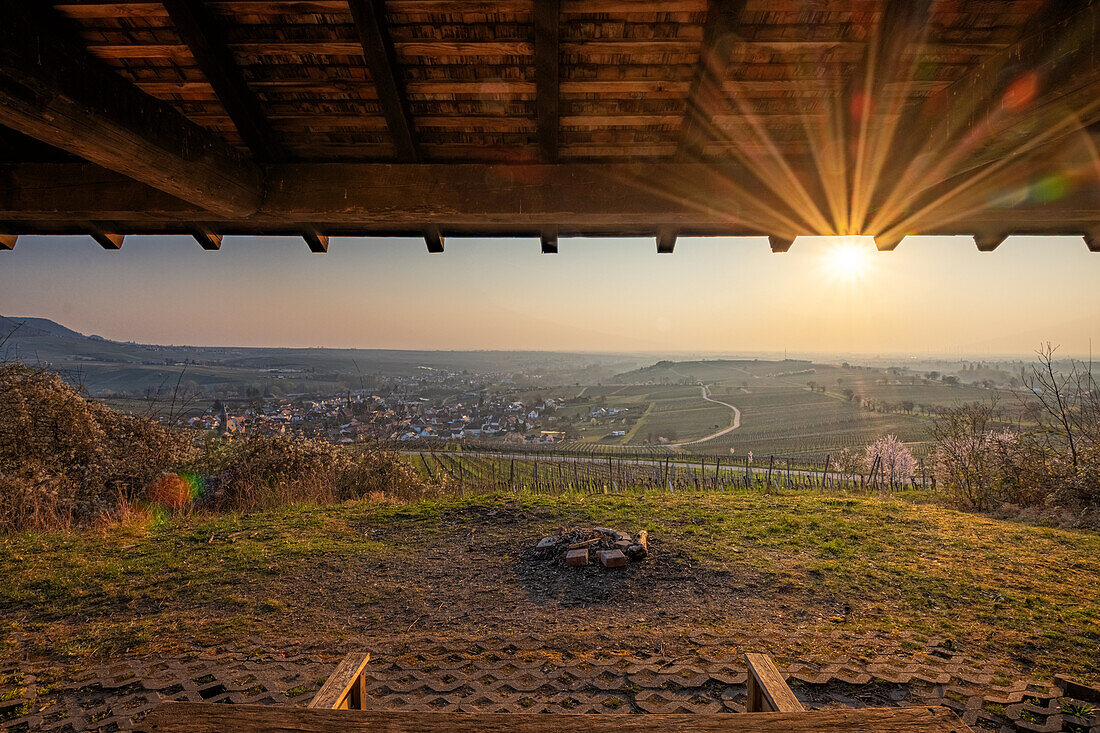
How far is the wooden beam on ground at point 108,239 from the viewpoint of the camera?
10.7ft

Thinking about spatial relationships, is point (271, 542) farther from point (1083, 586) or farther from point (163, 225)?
point (1083, 586)

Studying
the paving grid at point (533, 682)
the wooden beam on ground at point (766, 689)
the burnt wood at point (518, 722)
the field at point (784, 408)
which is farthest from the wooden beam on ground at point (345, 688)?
the field at point (784, 408)

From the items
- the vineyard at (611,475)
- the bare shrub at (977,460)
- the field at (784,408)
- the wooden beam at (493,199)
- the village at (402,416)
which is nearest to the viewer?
the wooden beam at (493,199)

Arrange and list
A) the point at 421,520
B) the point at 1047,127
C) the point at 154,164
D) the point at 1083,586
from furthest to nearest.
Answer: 1. the point at 421,520
2. the point at 1083,586
3. the point at 154,164
4. the point at 1047,127

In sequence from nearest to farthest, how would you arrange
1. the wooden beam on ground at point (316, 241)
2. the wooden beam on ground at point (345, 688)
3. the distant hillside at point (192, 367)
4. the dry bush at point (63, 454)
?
the wooden beam on ground at point (345, 688) → the wooden beam on ground at point (316, 241) → the dry bush at point (63, 454) → the distant hillside at point (192, 367)

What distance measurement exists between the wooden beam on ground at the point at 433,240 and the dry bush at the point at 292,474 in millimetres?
7162

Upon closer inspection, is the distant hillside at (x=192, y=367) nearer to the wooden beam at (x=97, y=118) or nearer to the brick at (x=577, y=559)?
the brick at (x=577, y=559)

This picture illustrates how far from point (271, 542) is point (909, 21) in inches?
296

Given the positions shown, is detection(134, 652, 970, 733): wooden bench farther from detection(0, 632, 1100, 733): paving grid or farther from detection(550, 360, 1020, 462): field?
detection(550, 360, 1020, 462): field

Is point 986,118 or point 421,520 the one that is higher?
point 986,118

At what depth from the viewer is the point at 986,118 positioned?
197 centimetres

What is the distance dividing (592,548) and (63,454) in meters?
8.77

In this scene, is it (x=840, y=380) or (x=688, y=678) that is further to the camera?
(x=840, y=380)

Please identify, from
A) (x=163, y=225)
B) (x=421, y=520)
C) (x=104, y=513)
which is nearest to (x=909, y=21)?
(x=163, y=225)
